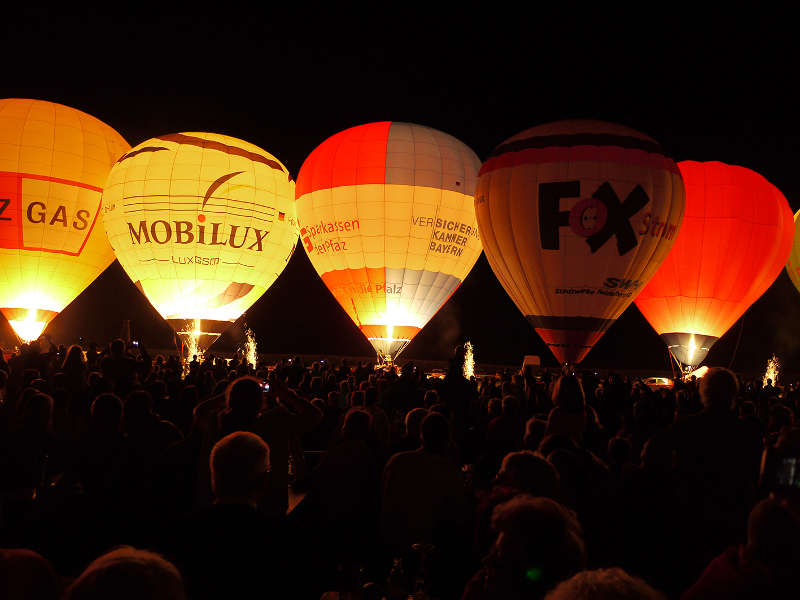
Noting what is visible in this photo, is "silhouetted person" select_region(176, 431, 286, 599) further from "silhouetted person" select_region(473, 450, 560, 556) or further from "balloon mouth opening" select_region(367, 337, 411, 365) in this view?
"balloon mouth opening" select_region(367, 337, 411, 365)

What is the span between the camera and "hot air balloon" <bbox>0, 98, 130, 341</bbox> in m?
15.5

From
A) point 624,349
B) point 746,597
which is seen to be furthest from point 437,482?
point 624,349

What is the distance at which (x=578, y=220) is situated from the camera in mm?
12312

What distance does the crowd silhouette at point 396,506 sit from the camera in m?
1.91

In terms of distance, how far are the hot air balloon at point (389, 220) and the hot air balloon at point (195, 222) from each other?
→ 44.2 inches

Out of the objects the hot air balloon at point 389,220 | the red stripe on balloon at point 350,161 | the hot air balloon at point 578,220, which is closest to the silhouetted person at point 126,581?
the hot air balloon at point 578,220

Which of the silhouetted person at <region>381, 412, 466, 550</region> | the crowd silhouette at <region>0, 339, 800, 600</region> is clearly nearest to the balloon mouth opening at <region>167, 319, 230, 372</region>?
the crowd silhouette at <region>0, 339, 800, 600</region>

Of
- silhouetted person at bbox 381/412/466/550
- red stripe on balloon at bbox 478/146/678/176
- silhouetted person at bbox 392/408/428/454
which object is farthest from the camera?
red stripe on balloon at bbox 478/146/678/176

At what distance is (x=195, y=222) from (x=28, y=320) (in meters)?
4.67

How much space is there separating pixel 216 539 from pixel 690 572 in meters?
1.80

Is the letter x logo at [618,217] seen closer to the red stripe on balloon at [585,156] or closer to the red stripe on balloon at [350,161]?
the red stripe on balloon at [585,156]

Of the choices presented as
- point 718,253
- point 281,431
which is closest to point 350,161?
point 718,253

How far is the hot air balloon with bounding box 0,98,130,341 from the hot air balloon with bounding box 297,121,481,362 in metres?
4.48

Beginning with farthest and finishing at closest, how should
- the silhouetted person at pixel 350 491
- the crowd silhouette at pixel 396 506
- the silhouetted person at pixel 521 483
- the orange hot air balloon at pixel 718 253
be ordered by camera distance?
the orange hot air balloon at pixel 718 253, the silhouetted person at pixel 350 491, the silhouetted person at pixel 521 483, the crowd silhouette at pixel 396 506
